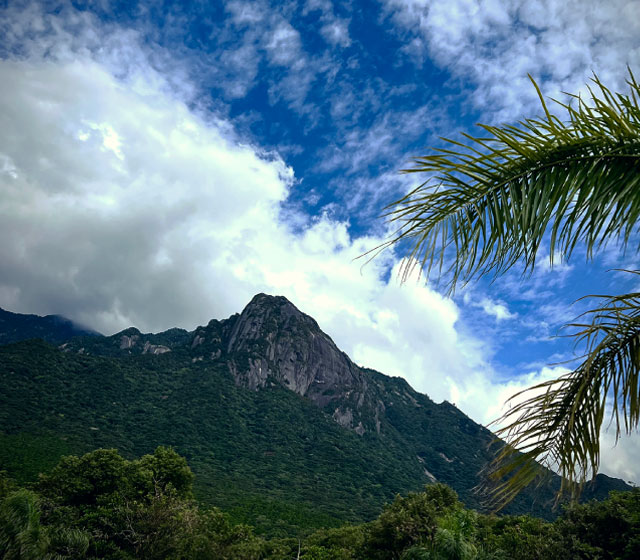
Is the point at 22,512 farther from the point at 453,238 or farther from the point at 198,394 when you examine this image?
the point at 198,394

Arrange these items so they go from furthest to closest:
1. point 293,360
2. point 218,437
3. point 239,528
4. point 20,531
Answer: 1. point 293,360
2. point 218,437
3. point 239,528
4. point 20,531

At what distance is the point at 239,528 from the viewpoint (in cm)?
2069

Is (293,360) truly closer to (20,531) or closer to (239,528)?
(239,528)

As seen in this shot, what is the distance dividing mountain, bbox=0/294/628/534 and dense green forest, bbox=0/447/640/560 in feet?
11.3

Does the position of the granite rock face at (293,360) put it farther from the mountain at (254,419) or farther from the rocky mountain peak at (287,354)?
the mountain at (254,419)

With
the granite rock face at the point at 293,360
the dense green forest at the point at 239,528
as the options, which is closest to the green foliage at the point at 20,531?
the dense green forest at the point at 239,528

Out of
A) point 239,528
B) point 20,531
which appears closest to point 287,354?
point 239,528

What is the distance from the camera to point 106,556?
17.9 m

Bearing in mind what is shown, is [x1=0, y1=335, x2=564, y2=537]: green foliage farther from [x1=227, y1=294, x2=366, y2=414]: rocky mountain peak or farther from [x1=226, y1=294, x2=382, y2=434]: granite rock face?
[x1=227, y1=294, x2=366, y2=414]: rocky mountain peak

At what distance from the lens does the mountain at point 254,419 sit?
55.1 metres

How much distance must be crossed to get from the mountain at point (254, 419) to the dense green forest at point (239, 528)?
3445mm

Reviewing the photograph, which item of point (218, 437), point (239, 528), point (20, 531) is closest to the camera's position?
point (20, 531)

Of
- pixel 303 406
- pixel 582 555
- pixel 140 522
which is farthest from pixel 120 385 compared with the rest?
pixel 582 555

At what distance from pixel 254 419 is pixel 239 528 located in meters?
82.4
